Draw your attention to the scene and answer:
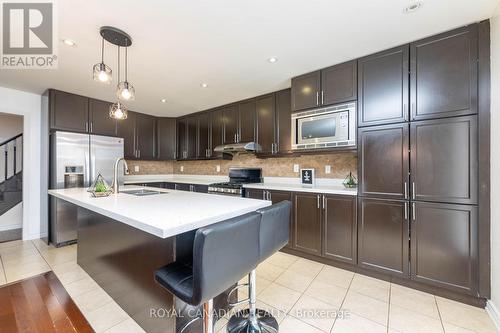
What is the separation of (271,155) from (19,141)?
5.44 meters

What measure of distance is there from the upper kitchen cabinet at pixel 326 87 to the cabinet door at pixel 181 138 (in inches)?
113

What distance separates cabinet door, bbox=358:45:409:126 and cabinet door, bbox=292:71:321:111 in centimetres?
50

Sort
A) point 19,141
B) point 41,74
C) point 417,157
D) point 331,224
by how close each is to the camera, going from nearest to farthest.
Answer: point 417,157
point 331,224
point 41,74
point 19,141

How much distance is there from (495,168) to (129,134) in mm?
5179

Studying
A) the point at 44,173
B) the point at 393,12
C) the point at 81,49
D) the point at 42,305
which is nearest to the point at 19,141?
the point at 44,173

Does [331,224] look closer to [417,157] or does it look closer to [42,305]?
[417,157]

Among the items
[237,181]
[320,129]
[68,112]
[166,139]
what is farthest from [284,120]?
[68,112]

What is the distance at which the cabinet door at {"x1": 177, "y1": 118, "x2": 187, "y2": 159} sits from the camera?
4.86m

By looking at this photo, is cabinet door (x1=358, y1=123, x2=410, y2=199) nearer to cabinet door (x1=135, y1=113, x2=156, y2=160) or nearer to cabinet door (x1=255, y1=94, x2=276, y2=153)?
cabinet door (x1=255, y1=94, x2=276, y2=153)

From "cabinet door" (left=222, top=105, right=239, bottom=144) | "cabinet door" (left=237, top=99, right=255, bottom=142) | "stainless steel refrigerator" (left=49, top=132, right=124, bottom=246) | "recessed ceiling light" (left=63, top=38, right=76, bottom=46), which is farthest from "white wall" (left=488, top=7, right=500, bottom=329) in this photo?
"stainless steel refrigerator" (left=49, top=132, right=124, bottom=246)

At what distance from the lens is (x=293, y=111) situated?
2934 mm

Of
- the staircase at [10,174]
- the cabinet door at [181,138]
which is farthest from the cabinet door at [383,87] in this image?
the staircase at [10,174]

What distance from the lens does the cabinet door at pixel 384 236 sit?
2111 millimetres

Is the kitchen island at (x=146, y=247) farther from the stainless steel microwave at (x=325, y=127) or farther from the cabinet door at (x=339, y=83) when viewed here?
the cabinet door at (x=339, y=83)
